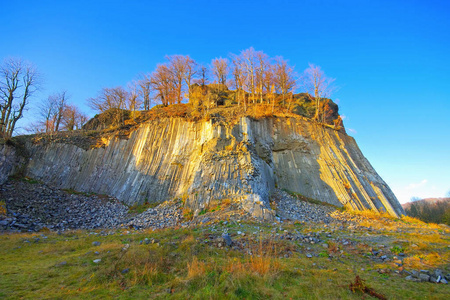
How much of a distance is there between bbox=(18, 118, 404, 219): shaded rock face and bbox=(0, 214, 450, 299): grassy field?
8051 mm

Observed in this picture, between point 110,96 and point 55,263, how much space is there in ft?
87.1

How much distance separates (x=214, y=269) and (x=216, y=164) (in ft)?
38.3

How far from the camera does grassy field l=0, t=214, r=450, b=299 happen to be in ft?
15.9

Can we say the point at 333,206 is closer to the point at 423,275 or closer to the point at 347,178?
the point at 347,178

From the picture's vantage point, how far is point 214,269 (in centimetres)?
592

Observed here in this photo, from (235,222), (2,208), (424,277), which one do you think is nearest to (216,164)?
(235,222)

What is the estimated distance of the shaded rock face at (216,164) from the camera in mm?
17734

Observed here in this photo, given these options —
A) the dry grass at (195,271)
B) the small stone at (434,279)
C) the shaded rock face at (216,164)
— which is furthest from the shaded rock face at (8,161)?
the small stone at (434,279)

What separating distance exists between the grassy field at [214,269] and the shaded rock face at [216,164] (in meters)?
8.05

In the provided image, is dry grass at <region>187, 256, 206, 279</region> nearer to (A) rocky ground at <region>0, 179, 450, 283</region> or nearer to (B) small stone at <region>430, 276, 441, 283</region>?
(A) rocky ground at <region>0, 179, 450, 283</region>

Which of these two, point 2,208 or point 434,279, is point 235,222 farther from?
point 2,208

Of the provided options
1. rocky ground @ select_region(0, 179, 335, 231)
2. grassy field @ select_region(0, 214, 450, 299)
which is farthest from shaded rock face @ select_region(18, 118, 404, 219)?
grassy field @ select_region(0, 214, 450, 299)

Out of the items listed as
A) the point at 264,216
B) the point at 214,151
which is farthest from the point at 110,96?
the point at 264,216

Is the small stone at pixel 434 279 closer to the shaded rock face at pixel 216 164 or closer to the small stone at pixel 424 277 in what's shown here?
the small stone at pixel 424 277
